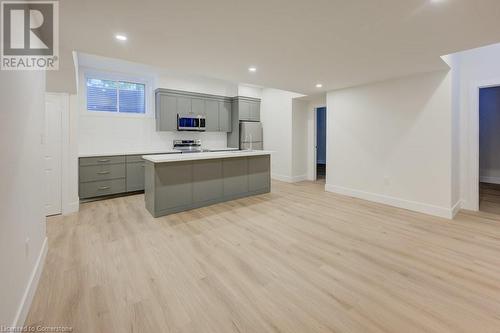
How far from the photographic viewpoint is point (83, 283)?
1993mm

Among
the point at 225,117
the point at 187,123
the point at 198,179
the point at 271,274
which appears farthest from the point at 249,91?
the point at 271,274

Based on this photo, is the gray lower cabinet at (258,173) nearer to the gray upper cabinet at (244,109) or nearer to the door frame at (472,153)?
the gray upper cabinet at (244,109)

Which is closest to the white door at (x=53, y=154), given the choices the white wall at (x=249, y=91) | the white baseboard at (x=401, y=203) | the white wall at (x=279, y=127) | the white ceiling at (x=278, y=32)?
the white ceiling at (x=278, y=32)

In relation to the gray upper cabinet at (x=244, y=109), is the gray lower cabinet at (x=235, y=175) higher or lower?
lower

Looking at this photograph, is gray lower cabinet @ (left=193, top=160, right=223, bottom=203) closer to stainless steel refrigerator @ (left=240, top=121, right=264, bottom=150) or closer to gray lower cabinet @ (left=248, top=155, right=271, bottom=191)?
gray lower cabinet @ (left=248, top=155, right=271, bottom=191)

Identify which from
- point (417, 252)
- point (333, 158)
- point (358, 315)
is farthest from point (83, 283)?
point (333, 158)

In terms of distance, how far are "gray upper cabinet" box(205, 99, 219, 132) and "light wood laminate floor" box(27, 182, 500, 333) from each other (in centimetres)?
347

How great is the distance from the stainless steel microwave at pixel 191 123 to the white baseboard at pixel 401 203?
3.73 m

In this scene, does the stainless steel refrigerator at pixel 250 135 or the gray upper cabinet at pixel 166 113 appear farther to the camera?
the stainless steel refrigerator at pixel 250 135

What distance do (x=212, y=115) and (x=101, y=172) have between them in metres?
3.11

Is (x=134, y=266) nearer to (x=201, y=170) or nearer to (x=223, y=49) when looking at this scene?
(x=201, y=170)

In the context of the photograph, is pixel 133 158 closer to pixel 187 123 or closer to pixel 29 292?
pixel 187 123

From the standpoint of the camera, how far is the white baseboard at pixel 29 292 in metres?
1.50

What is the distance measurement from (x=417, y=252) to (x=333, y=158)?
3.00 meters
